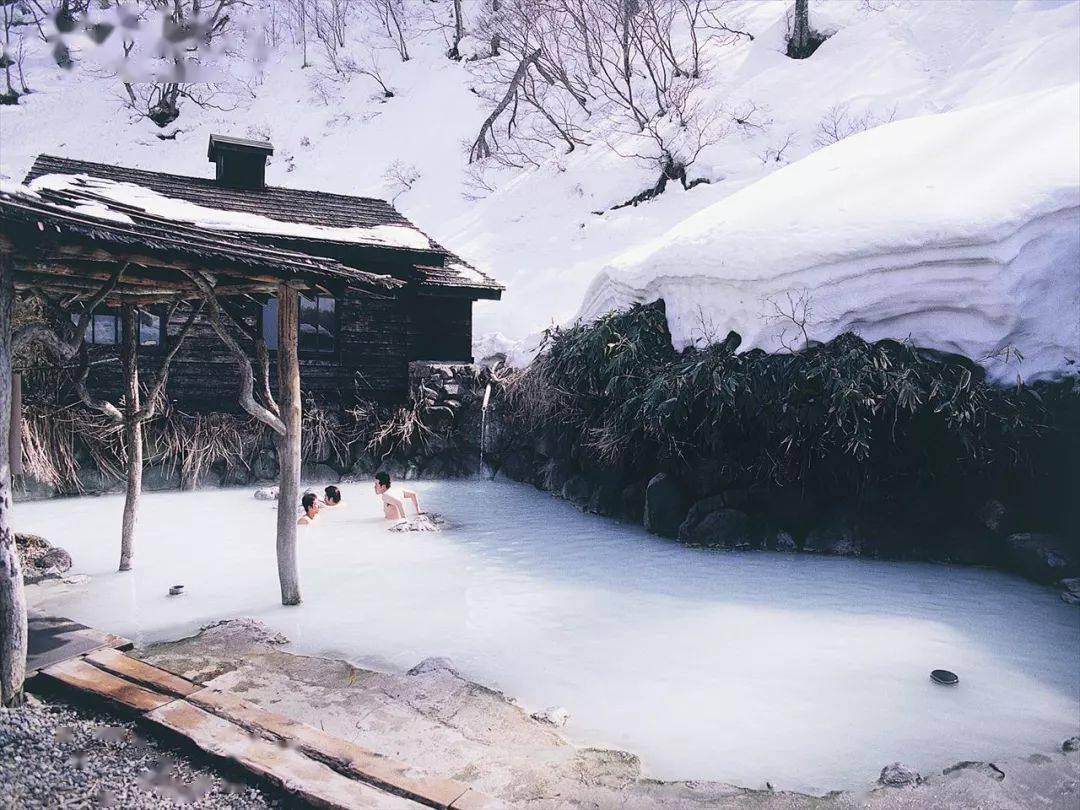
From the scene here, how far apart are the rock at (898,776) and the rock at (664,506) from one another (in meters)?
4.51

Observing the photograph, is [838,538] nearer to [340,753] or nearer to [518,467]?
[518,467]

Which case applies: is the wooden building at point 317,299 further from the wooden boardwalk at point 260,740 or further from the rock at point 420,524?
the wooden boardwalk at point 260,740

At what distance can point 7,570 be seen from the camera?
317 centimetres

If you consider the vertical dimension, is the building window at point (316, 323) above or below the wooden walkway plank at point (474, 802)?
above

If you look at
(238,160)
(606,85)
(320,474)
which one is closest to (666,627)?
(320,474)

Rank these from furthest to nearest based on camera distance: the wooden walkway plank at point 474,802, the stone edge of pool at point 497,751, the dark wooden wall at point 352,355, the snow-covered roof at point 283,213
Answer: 1. the dark wooden wall at point 352,355
2. the snow-covered roof at point 283,213
3. the stone edge of pool at point 497,751
4. the wooden walkway plank at point 474,802

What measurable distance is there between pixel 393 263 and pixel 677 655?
809 centimetres

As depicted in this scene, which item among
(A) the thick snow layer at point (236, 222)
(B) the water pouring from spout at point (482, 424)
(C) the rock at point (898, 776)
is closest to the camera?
(C) the rock at point (898, 776)

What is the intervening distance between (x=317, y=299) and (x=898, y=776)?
10.2 m

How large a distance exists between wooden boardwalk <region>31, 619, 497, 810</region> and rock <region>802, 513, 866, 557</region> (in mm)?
5405

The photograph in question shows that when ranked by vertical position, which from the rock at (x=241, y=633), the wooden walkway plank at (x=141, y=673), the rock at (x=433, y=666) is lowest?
the rock at (x=433, y=666)

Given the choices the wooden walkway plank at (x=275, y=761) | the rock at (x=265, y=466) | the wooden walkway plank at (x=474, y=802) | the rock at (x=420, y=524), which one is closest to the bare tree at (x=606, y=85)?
the rock at (x=265, y=466)

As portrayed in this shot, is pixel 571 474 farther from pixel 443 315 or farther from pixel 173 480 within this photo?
pixel 173 480

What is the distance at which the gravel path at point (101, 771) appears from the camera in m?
2.55
